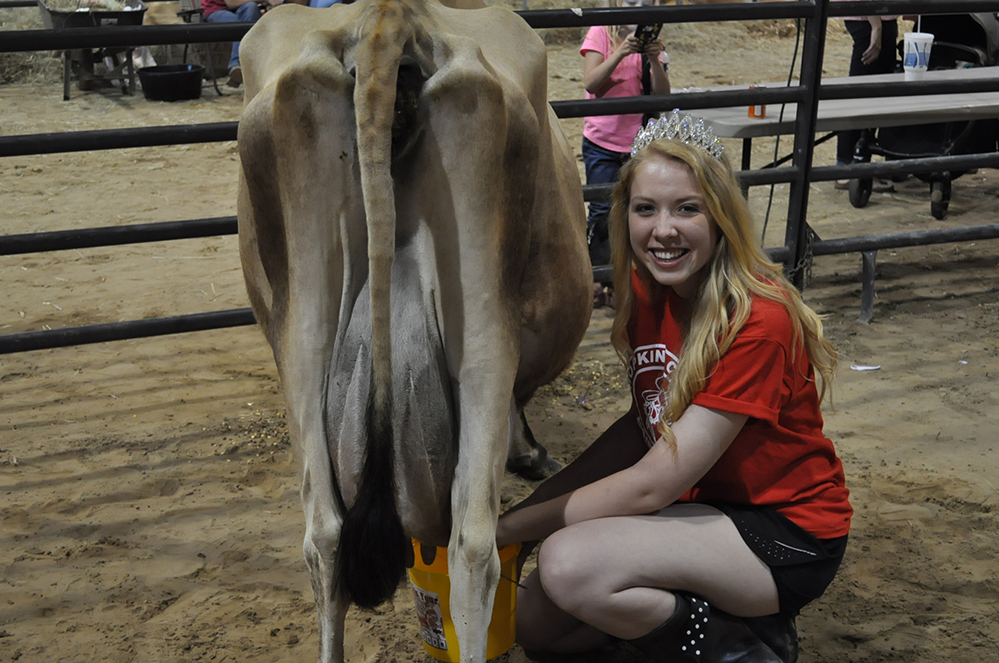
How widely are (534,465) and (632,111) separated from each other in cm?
154

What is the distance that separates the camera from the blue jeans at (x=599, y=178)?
4.33 m

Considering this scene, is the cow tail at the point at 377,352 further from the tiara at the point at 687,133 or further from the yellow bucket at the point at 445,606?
the tiara at the point at 687,133

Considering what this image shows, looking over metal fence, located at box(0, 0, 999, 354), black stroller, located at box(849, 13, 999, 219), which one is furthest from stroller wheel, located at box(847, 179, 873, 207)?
metal fence, located at box(0, 0, 999, 354)

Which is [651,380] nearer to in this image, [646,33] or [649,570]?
[649,570]

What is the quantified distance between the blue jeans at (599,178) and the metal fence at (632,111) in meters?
0.56

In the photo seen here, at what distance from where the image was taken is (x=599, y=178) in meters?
4.36

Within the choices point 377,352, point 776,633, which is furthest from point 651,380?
point 377,352

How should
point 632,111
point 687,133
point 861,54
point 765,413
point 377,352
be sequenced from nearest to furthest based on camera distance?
point 377,352 < point 765,413 < point 687,133 < point 632,111 < point 861,54

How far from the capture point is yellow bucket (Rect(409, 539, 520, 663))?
83.1 inches

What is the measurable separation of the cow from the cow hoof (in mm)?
1299

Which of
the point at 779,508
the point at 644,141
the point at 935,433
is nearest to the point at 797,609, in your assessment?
the point at 779,508

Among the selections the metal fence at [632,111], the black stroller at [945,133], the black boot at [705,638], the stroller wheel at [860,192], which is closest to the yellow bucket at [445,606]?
the black boot at [705,638]

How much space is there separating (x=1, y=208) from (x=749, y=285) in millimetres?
5972

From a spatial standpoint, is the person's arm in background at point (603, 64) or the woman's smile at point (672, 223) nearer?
the woman's smile at point (672, 223)
